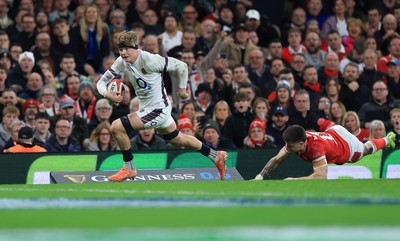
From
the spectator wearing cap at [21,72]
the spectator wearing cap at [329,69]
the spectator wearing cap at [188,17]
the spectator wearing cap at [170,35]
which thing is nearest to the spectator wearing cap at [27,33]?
the spectator wearing cap at [21,72]

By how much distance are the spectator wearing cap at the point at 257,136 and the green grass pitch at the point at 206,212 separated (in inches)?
188

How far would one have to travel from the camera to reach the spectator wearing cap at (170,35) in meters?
21.0

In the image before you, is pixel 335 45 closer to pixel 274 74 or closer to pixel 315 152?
pixel 274 74

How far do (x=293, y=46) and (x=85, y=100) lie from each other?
4707 mm

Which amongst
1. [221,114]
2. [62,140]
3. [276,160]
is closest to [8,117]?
[62,140]

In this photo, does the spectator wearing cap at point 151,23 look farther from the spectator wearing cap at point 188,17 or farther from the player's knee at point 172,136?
the player's knee at point 172,136

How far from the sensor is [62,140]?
17859 millimetres

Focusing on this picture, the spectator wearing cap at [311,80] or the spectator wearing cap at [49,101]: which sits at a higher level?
the spectator wearing cap at [311,80]

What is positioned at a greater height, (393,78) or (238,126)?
(393,78)

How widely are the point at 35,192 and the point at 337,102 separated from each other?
8428 mm

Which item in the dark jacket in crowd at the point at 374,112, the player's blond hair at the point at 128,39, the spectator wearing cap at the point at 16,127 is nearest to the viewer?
the player's blond hair at the point at 128,39

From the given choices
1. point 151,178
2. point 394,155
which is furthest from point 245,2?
point 151,178

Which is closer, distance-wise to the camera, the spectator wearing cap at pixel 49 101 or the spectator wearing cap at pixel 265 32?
the spectator wearing cap at pixel 49 101

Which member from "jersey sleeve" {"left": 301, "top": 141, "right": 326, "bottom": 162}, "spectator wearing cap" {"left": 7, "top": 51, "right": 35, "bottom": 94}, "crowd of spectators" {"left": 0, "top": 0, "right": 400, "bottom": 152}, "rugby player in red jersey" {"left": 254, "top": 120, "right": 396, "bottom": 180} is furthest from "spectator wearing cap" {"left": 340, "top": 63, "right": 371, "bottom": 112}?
"jersey sleeve" {"left": 301, "top": 141, "right": 326, "bottom": 162}
